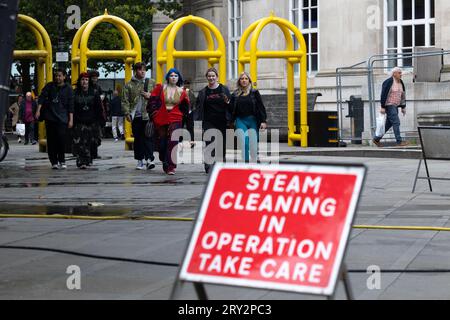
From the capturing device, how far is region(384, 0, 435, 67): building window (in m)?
32.4

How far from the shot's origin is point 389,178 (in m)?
17.8

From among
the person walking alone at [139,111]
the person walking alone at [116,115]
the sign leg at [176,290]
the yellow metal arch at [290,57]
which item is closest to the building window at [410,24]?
the yellow metal arch at [290,57]

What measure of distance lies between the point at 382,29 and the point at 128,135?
864 cm

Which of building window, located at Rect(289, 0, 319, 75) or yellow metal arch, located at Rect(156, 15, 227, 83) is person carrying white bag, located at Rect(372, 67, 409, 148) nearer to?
yellow metal arch, located at Rect(156, 15, 227, 83)

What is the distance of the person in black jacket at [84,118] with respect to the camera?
20.8 meters

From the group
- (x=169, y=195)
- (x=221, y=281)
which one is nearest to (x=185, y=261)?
(x=221, y=281)

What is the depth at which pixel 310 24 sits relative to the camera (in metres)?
35.6

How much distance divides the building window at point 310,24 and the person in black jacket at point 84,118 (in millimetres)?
15202

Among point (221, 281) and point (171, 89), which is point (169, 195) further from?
point (221, 281)
